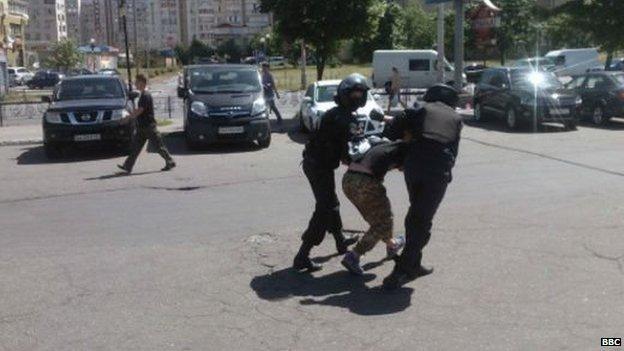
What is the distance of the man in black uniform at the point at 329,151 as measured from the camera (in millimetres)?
5801

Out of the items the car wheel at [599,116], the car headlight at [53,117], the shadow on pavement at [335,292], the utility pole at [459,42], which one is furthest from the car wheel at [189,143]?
the utility pole at [459,42]

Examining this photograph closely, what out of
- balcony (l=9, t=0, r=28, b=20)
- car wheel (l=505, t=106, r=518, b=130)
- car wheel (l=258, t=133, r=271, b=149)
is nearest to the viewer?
car wheel (l=258, t=133, r=271, b=149)

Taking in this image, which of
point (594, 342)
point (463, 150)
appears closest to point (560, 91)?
point (463, 150)

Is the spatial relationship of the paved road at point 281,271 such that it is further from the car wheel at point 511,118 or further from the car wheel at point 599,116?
the car wheel at point 599,116

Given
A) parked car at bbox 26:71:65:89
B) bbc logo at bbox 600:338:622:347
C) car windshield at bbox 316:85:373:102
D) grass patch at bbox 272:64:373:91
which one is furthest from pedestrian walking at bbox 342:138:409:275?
parked car at bbox 26:71:65:89

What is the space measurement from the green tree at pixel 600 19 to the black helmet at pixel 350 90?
21977 mm

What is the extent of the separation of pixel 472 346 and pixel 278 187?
6.47 metres

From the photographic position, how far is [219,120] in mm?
15109

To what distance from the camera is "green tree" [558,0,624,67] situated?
992 inches

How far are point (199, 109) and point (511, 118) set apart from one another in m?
8.51

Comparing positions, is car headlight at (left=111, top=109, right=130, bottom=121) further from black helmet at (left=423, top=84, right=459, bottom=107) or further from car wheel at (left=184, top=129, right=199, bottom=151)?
black helmet at (left=423, top=84, right=459, bottom=107)

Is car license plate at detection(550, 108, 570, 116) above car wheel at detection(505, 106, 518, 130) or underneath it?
above

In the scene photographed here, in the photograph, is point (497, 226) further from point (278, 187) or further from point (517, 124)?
point (517, 124)

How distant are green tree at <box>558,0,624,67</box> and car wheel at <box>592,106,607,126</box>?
23.2ft
